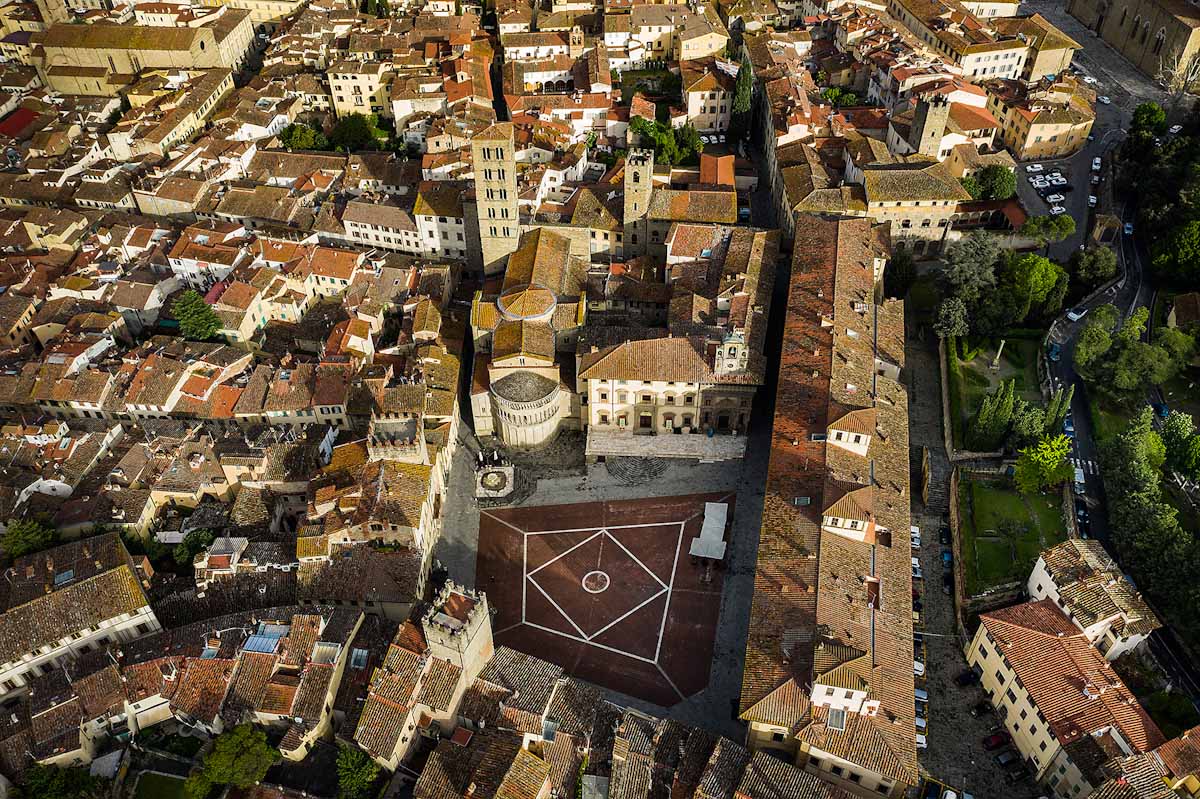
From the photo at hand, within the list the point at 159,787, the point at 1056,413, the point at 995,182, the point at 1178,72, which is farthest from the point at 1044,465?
the point at 1178,72

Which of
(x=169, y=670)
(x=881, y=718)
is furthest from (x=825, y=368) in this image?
(x=169, y=670)

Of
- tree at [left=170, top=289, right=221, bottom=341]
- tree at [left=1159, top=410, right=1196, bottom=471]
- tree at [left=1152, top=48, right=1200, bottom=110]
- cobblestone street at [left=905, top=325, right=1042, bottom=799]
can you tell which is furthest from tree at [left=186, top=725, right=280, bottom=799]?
tree at [left=1152, top=48, right=1200, bottom=110]

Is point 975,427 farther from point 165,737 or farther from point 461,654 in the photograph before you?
point 165,737

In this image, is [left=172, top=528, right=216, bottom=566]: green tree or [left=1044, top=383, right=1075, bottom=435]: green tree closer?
[left=172, top=528, right=216, bottom=566]: green tree

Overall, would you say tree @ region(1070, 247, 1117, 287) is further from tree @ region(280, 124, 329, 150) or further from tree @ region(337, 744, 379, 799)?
tree @ region(280, 124, 329, 150)

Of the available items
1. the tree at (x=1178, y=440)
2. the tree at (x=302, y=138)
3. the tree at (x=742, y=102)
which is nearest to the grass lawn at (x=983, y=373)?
the tree at (x=1178, y=440)

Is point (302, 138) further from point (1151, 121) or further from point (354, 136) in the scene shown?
point (1151, 121)
